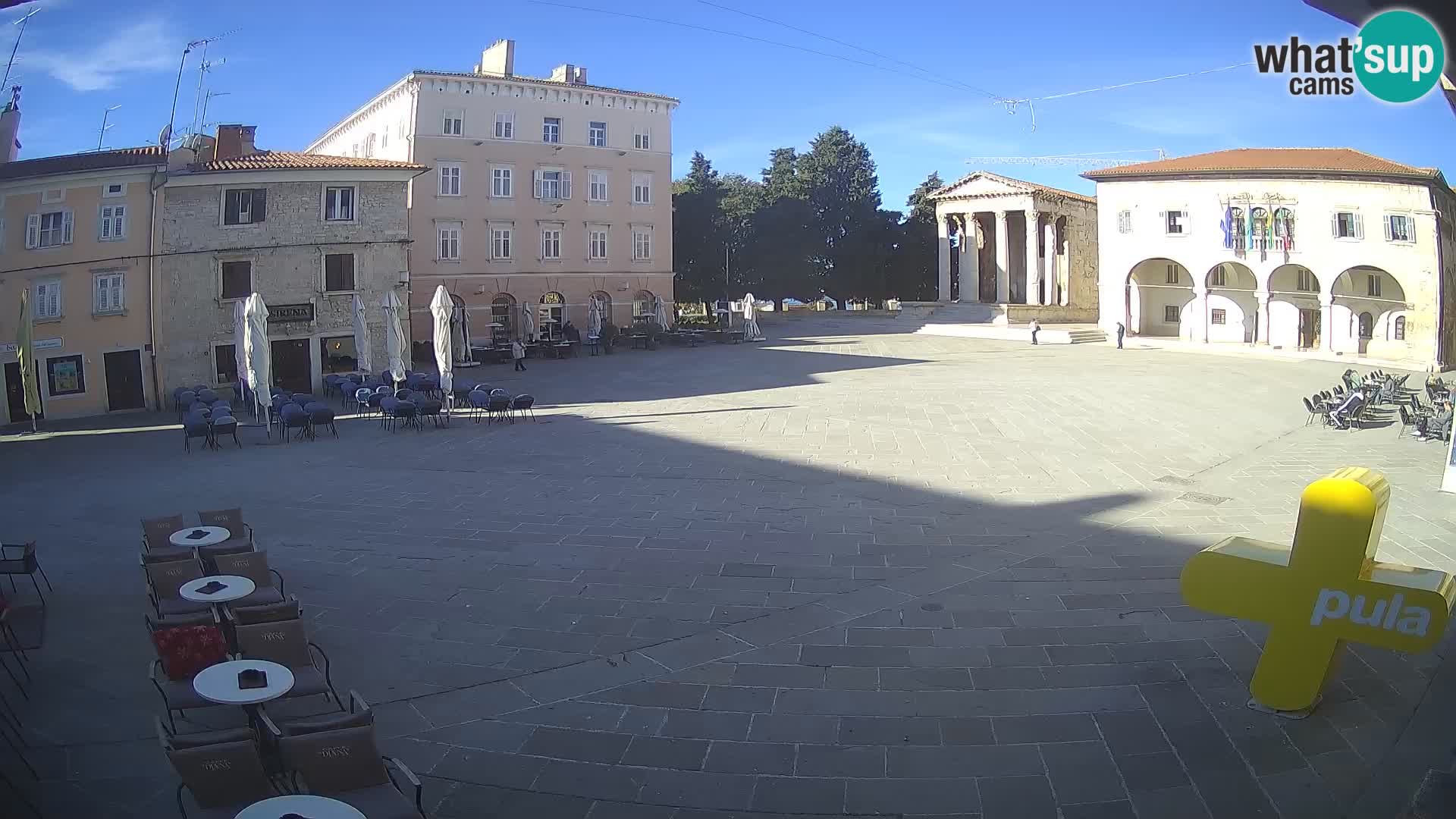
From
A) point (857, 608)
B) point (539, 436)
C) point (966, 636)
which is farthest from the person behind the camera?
point (539, 436)

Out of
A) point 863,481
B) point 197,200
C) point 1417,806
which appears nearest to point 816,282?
point 197,200

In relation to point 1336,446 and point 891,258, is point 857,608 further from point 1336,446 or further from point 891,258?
point 891,258

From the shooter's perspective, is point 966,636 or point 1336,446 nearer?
point 966,636

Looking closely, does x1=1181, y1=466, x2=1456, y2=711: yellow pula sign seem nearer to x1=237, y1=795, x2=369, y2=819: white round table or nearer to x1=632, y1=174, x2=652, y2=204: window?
x1=237, y1=795, x2=369, y2=819: white round table

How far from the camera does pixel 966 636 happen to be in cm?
724

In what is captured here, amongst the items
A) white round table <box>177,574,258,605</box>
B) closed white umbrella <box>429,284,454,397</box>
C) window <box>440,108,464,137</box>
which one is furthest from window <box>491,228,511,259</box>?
white round table <box>177,574,258,605</box>

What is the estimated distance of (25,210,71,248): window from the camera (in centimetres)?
2244

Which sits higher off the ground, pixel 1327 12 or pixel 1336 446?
pixel 1327 12

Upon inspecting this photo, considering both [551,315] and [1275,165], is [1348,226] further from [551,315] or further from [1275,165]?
[551,315]

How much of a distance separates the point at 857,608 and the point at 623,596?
2006mm

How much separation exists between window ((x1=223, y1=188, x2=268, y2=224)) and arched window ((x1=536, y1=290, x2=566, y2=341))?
1385 cm

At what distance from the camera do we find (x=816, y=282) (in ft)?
194

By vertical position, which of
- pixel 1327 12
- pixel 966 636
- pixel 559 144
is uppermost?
pixel 559 144

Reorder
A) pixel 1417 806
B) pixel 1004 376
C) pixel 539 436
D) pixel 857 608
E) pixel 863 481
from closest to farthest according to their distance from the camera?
pixel 1417 806
pixel 857 608
pixel 863 481
pixel 539 436
pixel 1004 376
